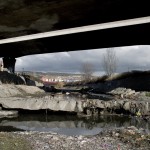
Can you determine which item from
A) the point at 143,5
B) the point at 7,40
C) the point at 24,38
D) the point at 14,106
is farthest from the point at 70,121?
the point at 7,40

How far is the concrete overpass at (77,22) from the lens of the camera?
19219 mm

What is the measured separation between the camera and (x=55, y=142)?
10.6 meters

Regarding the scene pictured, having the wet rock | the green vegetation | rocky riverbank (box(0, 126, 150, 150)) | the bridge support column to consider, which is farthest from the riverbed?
the bridge support column

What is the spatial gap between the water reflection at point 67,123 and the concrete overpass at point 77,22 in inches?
245

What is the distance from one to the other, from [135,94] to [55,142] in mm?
19476

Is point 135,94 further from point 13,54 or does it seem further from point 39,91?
point 13,54

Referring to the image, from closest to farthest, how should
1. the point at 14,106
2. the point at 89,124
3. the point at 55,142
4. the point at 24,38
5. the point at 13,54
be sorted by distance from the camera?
the point at 55,142, the point at 89,124, the point at 14,106, the point at 24,38, the point at 13,54

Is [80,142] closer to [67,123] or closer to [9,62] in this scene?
[67,123]

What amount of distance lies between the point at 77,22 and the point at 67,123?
7.59 meters

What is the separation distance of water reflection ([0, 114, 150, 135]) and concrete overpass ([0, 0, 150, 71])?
6225mm

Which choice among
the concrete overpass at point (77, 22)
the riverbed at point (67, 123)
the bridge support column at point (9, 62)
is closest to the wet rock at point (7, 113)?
the riverbed at point (67, 123)

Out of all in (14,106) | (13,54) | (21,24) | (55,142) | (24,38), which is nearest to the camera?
(55,142)

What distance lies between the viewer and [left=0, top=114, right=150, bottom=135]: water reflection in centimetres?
1680

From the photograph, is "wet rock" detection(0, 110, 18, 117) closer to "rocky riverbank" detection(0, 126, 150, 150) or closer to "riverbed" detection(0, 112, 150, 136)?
"riverbed" detection(0, 112, 150, 136)
